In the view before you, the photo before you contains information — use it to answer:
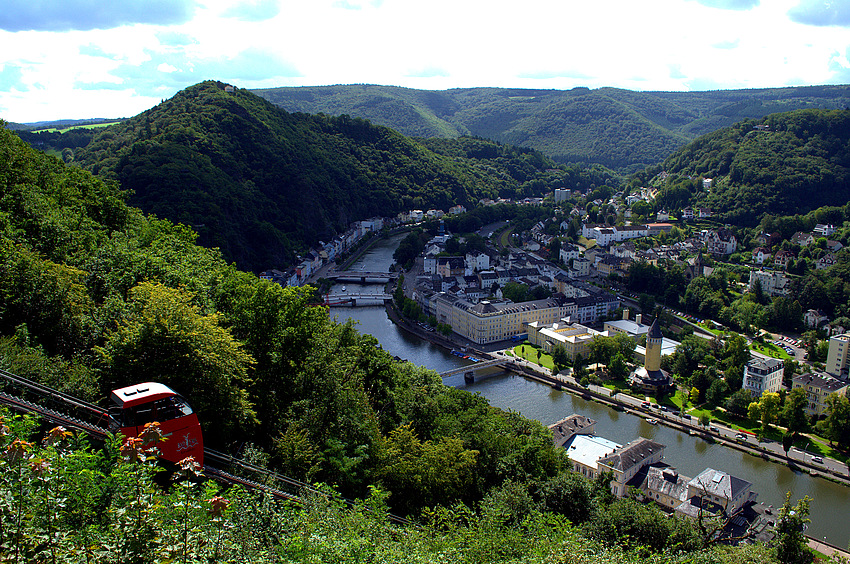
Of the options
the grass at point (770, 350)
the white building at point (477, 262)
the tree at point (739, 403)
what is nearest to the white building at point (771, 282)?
the grass at point (770, 350)

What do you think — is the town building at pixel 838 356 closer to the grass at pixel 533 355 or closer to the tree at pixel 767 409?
the tree at pixel 767 409

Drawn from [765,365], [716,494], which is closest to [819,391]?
[765,365]

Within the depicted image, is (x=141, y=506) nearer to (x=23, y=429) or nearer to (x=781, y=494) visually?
(x=23, y=429)

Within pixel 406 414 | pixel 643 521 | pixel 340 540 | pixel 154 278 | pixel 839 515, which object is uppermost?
pixel 154 278

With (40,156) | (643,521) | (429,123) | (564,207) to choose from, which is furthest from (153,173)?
(429,123)

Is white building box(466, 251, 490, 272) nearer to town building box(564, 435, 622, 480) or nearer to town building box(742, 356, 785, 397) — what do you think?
town building box(742, 356, 785, 397)

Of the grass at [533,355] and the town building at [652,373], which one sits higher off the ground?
the town building at [652,373]
